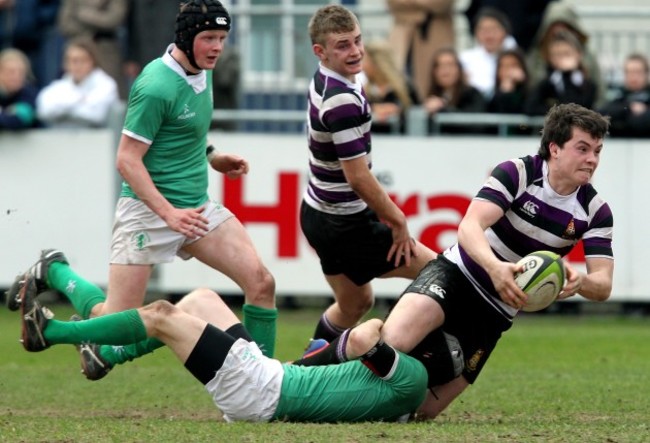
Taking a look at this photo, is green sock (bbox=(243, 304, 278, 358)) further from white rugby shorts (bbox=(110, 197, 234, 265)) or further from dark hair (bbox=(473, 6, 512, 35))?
dark hair (bbox=(473, 6, 512, 35))

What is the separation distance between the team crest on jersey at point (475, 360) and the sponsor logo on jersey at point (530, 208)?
0.87 meters

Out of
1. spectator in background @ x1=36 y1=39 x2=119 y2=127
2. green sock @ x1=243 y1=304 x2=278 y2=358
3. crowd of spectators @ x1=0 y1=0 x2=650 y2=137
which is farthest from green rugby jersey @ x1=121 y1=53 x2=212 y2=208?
spectator in background @ x1=36 y1=39 x2=119 y2=127

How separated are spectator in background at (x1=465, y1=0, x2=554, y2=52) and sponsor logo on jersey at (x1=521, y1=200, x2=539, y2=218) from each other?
8652 mm

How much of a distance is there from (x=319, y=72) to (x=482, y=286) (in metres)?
1.98

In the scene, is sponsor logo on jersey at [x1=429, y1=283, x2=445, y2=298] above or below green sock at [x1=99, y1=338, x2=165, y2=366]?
above

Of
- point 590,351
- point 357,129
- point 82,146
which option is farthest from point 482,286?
point 82,146

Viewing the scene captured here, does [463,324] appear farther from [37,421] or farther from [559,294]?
[37,421]

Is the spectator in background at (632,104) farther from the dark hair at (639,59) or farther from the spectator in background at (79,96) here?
the spectator in background at (79,96)

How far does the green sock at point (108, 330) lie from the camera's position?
826 centimetres

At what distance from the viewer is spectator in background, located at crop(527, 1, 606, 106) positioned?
1600cm

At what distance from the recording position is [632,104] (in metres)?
15.6

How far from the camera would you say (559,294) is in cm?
835

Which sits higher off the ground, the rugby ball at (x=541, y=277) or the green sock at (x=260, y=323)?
the rugby ball at (x=541, y=277)

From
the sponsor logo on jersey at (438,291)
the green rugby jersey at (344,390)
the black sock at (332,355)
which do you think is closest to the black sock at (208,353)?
the green rugby jersey at (344,390)
